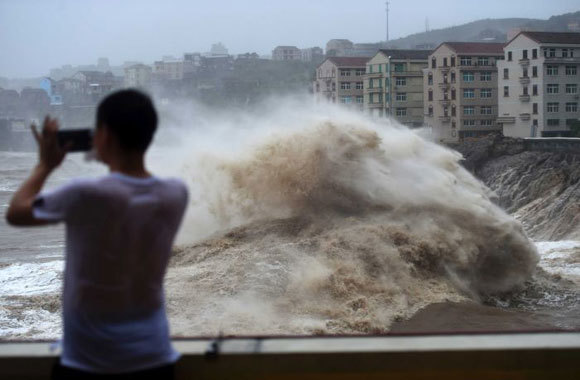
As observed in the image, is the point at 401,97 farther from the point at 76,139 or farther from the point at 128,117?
the point at 128,117

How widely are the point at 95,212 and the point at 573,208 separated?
1189 inches

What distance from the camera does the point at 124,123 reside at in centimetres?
223

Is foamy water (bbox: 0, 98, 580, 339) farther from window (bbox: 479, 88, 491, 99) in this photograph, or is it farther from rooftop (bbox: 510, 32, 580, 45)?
window (bbox: 479, 88, 491, 99)

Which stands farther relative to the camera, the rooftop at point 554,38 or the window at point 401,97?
the window at point 401,97

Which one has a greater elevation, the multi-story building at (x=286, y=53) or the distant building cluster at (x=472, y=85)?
the multi-story building at (x=286, y=53)

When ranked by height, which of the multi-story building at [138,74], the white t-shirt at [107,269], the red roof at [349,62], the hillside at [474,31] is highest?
the hillside at [474,31]

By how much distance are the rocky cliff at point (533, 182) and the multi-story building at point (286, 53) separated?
34.7 m

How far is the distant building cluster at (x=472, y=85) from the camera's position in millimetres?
46531

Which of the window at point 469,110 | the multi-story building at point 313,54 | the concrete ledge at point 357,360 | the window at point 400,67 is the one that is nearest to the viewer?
the concrete ledge at point 357,360

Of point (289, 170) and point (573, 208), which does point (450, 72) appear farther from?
point (289, 170)

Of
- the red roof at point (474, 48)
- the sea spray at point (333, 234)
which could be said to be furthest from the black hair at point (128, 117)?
the red roof at point (474, 48)

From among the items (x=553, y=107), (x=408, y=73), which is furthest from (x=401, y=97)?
(x=553, y=107)

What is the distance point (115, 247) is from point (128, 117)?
388mm

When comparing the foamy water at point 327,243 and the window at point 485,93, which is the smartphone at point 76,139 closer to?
the foamy water at point 327,243
